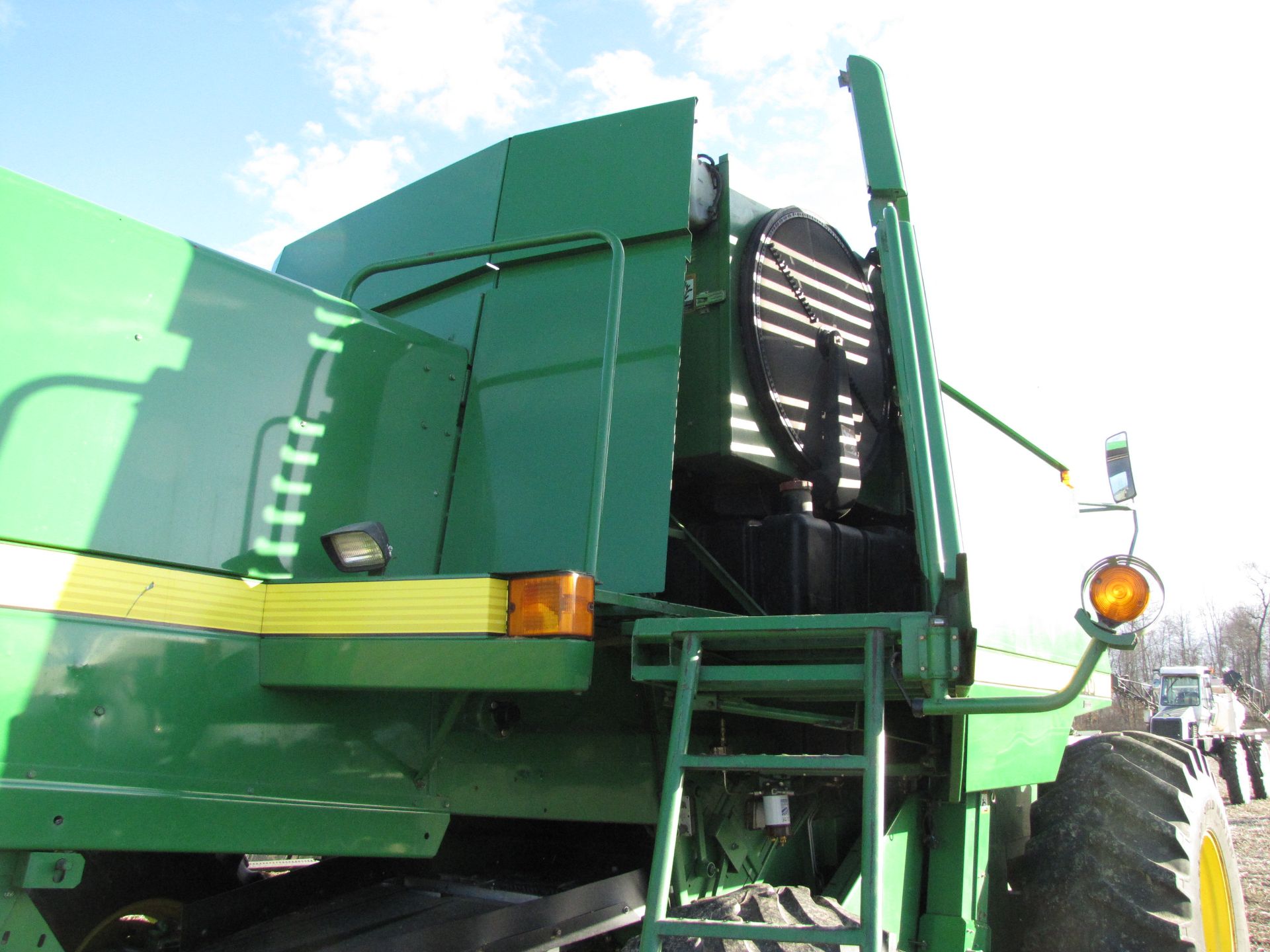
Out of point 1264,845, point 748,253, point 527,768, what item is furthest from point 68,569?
point 1264,845

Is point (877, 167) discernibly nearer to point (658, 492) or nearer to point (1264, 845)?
point (658, 492)

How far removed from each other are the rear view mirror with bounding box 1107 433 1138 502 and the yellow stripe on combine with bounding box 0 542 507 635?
2.67 metres

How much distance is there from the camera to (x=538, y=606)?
2207mm

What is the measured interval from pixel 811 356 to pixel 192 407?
6.37 feet

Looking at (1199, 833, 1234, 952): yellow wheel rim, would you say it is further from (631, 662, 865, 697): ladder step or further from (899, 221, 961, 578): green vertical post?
(631, 662, 865, 697): ladder step

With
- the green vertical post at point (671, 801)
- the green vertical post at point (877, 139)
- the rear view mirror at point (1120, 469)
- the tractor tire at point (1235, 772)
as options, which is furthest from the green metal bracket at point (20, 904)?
the tractor tire at point (1235, 772)

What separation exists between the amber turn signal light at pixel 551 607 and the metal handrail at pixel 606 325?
11cm

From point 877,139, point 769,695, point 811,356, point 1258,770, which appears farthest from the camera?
point 1258,770

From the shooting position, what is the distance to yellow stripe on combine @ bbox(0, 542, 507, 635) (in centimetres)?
198

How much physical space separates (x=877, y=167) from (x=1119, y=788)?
8.01ft

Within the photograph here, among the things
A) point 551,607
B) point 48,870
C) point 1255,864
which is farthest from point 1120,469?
point 1255,864

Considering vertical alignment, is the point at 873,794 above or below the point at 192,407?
below

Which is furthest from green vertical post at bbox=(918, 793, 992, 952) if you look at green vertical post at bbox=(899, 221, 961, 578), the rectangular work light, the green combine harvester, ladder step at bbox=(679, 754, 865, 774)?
the rectangular work light

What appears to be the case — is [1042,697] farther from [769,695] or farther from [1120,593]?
[769,695]
